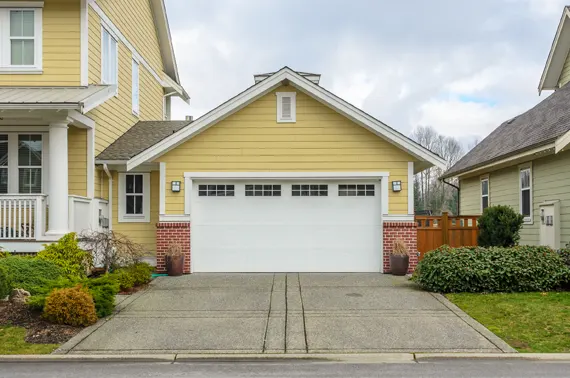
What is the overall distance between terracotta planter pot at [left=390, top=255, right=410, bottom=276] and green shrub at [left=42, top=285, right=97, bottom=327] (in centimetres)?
764

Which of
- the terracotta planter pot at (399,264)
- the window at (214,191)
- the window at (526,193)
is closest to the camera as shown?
the terracotta planter pot at (399,264)

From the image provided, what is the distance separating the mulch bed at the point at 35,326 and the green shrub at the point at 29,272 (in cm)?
79

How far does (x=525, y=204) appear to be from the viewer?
16938mm

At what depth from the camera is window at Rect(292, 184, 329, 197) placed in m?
14.6

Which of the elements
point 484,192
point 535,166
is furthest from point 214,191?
point 484,192

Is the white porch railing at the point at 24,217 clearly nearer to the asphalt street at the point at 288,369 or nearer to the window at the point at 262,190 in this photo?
the window at the point at 262,190

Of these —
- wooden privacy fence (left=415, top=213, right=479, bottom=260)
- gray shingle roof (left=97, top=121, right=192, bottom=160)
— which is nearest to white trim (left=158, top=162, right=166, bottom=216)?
gray shingle roof (left=97, top=121, right=192, bottom=160)

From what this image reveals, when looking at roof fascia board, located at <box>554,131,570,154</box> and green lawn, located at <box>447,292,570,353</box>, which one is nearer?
green lawn, located at <box>447,292,570,353</box>

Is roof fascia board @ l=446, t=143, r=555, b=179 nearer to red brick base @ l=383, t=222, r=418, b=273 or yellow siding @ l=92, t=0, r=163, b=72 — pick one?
red brick base @ l=383, t=222, r=418, b=273

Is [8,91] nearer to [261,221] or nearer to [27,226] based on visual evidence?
[27,226]

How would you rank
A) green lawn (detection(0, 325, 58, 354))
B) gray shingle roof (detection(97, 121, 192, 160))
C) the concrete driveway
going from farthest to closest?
1. gray shingle roof (detection(97, 121, 192, 160))
2. the concrete driveway
3. green lawn (detection(0, 325, 58, 354))

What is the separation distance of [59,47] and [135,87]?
499 cm

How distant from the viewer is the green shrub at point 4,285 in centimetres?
983

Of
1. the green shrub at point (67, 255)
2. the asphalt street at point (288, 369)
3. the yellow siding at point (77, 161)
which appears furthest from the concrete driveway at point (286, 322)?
the yellow siding at point (77, 161)
